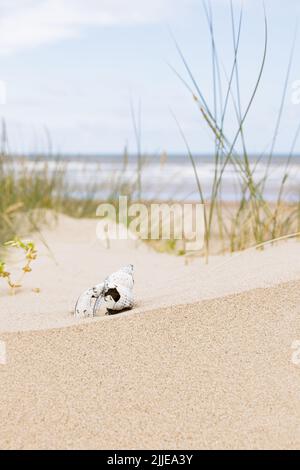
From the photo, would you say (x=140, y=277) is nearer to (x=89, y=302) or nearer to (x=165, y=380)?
(x=89, y=302)

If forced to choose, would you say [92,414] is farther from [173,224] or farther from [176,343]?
[173,224]

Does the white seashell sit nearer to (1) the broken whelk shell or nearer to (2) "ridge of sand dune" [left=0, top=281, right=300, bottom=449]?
(1) the broken whelk shell

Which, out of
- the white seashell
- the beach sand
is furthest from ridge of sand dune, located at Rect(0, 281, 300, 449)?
the white seashell

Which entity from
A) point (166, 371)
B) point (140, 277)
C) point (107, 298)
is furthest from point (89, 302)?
point (140, 277)

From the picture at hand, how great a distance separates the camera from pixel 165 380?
5.39 ft

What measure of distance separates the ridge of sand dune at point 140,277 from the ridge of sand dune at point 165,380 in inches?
4.0

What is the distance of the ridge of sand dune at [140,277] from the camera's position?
206cm

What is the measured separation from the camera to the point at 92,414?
60.6 inches

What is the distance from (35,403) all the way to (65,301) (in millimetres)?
832

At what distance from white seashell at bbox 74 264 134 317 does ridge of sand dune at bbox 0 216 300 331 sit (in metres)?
0.05

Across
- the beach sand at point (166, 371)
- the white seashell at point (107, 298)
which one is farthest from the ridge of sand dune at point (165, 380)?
the white seashell at point (107, 298)

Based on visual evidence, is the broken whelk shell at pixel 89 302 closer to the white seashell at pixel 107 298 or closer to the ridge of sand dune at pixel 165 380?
the white seashell at pixel 107 298

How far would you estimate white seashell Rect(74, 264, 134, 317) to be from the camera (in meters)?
2.00

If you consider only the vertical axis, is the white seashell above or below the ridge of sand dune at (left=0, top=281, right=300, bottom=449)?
above
